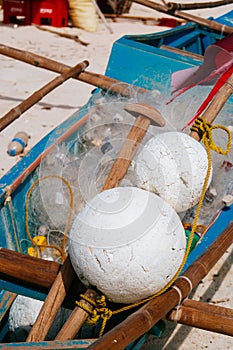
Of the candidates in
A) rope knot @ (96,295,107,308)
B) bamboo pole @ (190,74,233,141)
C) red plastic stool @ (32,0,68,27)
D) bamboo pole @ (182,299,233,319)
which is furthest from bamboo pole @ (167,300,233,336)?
red plastic stool @ (32,0,68,27)

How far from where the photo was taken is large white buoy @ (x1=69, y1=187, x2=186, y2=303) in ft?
6.72

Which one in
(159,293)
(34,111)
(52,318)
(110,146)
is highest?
(110,146)

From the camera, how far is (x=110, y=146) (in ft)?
9.13

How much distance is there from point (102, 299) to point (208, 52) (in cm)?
181

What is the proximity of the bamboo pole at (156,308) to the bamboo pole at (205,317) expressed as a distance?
0.19 ft

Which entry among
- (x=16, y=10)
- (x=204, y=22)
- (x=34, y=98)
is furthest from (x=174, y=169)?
(x=16, y=10)

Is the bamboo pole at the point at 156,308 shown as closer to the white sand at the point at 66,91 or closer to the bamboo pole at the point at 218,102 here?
the bamboo pole at the point at 218,102

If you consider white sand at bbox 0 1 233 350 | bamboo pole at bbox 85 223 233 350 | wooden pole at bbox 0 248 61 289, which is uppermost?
bamboo pole at bbox 85 223 233 350

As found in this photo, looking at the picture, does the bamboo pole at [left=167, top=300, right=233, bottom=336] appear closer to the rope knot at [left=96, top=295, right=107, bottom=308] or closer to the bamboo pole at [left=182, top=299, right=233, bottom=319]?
the bamboo pole at [left=182, top=299, right=233, bottom=319]

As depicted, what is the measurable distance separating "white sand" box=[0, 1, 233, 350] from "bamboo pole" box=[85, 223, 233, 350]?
93cm

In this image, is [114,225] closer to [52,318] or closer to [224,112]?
[52,318]

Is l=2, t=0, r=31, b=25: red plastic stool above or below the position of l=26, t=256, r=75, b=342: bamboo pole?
below

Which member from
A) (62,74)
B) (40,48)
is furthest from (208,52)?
(40,48)

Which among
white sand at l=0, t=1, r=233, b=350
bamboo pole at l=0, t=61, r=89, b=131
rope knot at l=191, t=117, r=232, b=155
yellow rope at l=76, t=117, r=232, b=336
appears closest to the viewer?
yellow rope at l=76, t=117, r=232, b=336
